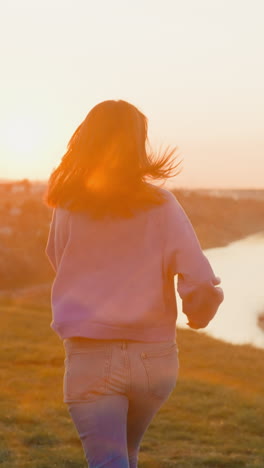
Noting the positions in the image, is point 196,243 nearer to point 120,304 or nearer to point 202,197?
point 120,304

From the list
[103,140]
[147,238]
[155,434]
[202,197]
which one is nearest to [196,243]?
[147,238]

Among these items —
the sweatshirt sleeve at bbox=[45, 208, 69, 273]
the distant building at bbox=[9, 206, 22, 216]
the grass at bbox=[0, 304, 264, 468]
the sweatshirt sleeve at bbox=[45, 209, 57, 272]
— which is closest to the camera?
the sweatshirt sleeve at bbox=[45, 208, 69, 273]

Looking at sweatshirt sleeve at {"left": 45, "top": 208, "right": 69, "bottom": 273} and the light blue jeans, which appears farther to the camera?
sweatshirt sleeve at {"left": 45, "top": 208, "right": 69, "bottom": 273}

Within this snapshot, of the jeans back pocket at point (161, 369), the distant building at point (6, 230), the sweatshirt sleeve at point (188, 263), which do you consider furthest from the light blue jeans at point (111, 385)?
the distant building at point (6, 230)

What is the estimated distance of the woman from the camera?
101 inches

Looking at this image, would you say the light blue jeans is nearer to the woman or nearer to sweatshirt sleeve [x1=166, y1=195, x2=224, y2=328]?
the woman

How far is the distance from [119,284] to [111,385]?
0.37 meters

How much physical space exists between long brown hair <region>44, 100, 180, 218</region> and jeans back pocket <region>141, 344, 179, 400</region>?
0.53 meters

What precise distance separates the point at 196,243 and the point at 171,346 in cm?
40

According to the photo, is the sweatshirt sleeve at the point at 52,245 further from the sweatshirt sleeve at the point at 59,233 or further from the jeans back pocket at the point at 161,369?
the jeans back pocket at the point at 161,369

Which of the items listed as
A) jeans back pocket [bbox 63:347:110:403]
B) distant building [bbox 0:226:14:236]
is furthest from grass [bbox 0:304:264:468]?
distant building [bbox 0:226:14:236]

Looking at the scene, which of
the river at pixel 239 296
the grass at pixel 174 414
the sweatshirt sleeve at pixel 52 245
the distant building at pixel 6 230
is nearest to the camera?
the sweatshirt sleeve at pixel 52 245

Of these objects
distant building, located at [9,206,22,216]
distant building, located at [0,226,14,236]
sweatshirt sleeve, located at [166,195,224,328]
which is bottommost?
distant building, located at [9,206,22,216]

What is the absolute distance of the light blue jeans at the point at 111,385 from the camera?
8.36 feet
